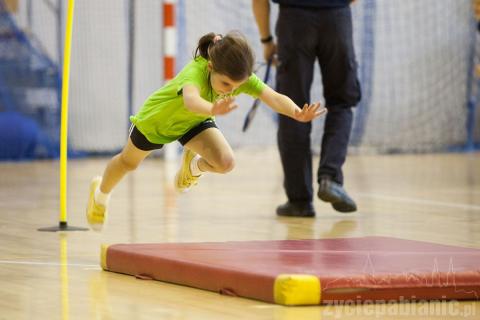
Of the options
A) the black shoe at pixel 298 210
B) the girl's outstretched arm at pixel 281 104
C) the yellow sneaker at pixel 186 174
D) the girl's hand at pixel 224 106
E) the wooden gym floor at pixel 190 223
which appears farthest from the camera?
the black shoe at pixel 298 210

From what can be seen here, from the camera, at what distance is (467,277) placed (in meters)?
2.86

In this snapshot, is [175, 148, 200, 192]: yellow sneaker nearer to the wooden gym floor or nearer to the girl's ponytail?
the wooden gym floor

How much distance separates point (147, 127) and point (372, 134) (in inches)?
262

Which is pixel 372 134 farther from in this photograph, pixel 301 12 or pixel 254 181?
pixel 301 12

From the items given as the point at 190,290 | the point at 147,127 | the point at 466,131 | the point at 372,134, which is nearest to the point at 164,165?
the point at 372,134

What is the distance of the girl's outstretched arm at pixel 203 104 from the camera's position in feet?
10.1

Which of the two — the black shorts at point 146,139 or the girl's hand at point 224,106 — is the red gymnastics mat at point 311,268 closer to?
the girl's hand at point 224,106

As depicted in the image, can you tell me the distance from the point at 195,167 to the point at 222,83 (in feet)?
2.45

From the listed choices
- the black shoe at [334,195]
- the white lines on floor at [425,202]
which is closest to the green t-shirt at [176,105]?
the black shoe at [334,195]

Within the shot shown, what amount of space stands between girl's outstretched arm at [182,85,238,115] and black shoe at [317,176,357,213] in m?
1.53

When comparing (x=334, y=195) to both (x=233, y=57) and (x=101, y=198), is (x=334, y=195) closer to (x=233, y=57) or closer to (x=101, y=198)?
(x=101, y=198)

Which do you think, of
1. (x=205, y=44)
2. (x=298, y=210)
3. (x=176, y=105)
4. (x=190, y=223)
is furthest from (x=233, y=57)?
(x=298, y=210)

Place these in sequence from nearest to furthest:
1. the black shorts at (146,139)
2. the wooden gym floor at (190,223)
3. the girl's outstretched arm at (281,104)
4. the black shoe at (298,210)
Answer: the wooden gym floor at (190,223) < the girl's outstretched arm at (281,104) < the black shorts at (146,139) < the black shoe at (298,210)

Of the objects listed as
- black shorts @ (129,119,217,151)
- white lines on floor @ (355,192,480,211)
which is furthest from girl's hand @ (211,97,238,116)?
white lines on floor @ (355,192,480,211)
